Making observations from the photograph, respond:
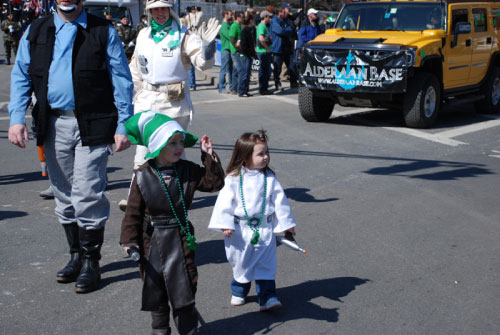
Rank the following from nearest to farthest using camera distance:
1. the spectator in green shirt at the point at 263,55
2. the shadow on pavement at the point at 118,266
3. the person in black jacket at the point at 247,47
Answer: the shadow on pavement at the point at 118,266
the person in black jacket at the point at 247,47
the spectator in green shirt at the point at 263,55

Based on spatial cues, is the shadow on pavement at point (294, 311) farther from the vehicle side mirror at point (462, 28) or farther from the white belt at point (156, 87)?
the vehicle side mirror at point (462, 28)

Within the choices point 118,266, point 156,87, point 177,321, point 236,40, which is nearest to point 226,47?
point 236,40

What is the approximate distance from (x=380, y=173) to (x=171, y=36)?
3401 mm

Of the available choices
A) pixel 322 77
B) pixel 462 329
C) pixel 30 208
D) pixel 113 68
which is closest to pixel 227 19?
pixel 322 77

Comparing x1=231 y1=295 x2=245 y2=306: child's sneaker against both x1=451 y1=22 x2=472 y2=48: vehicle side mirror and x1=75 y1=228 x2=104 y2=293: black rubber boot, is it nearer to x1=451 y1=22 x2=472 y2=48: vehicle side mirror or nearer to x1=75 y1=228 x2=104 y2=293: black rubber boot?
x1=75 y1=228 x2=104 y2=293: black rubber boot

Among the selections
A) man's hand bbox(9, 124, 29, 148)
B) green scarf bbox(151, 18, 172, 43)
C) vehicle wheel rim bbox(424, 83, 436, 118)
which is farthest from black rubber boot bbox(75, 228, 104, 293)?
vehicle wheel rim bbox(424, 83, 436, 118)

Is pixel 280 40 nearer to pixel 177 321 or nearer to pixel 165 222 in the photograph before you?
pixel 165 222

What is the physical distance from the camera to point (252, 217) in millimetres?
3865

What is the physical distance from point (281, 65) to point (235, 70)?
157 cm

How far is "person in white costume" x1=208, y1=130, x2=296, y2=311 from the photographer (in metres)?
3.83

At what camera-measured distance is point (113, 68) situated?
4195 millimetres

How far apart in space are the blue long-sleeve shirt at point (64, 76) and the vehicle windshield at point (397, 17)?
25.1 ft

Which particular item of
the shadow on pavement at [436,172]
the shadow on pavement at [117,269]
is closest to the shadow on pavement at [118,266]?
the shadow on pavement at [117,269]

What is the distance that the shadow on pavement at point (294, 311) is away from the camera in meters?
3.78
